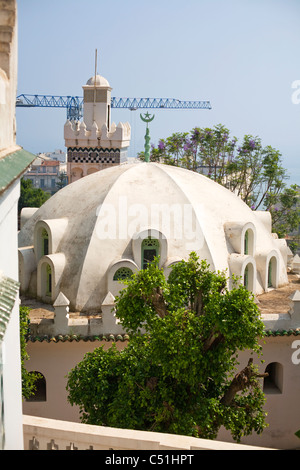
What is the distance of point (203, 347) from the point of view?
1263 cm

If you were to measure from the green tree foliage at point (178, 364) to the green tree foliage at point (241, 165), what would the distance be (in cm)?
2531

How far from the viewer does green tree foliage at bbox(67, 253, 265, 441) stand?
12117 mm

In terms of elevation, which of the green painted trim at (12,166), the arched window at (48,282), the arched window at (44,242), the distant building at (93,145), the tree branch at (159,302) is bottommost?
the arched window at (48,282)

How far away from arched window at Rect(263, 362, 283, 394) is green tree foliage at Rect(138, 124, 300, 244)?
1908 cm

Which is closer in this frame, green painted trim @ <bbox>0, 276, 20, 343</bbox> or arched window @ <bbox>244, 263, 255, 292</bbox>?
green painted trim @ <bbox>0, 276, 20, 343</bbox>

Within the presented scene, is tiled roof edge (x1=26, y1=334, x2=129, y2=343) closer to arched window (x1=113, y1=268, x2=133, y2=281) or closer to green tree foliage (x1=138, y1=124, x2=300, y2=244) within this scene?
arched window (x1=113, y1=268, x2=133, y2=281)

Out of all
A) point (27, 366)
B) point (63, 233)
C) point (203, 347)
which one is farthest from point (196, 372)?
point (63, 233)

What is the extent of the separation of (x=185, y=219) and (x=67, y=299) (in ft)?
15.2

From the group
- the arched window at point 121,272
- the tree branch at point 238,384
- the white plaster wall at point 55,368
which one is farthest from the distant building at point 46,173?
the tree branch at point 238,384

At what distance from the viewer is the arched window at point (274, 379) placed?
62.4 ft

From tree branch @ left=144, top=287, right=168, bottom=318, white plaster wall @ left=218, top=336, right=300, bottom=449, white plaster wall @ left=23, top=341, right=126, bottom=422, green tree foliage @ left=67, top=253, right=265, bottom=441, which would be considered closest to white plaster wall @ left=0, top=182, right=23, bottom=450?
green tree foliage @ left=67, top=253, right=265, bottom=441

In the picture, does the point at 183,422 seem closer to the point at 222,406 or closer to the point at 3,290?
the point at 222,406

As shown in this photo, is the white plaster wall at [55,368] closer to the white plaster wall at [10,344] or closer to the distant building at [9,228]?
the white plaster wall at [10,344]

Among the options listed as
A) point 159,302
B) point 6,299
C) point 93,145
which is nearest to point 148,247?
point 159,302
